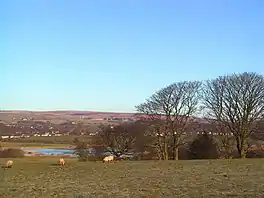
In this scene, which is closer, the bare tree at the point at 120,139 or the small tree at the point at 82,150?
the small tree at the point at 82,150

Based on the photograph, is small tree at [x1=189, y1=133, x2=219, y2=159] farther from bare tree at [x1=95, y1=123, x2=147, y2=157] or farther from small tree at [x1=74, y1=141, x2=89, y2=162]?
small tree at [x1=74, y1=141, x2=89, y2=162]

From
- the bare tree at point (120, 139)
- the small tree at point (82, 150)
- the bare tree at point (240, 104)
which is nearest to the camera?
the bare tree at point (240, 104)

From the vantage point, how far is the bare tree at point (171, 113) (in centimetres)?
5553

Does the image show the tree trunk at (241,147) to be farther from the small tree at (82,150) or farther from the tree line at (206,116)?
the small tree at (82,150)

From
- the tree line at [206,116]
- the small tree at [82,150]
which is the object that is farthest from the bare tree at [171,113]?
the small tree at [82,150]

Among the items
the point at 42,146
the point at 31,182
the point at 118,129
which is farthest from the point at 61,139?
the point at 31,182

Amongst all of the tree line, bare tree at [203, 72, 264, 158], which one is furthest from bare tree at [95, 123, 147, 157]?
bare tree at [203, 72, 264, 158]

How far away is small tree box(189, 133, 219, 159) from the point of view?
56.8 metres

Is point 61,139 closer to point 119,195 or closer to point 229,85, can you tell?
point 229,85

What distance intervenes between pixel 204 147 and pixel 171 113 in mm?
6285

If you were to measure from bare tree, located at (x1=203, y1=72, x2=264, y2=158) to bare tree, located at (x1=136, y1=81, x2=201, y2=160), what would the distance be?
3.84 m

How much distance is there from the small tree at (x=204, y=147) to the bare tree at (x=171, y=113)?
2.03 m

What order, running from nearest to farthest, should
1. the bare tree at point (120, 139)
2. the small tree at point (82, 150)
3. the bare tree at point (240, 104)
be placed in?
the bare tree at point (240, 104), the small tree at point (82, 150), the bare tree at point (120, 139)

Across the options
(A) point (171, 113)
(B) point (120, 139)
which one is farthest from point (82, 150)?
(A) point (171, 113)
